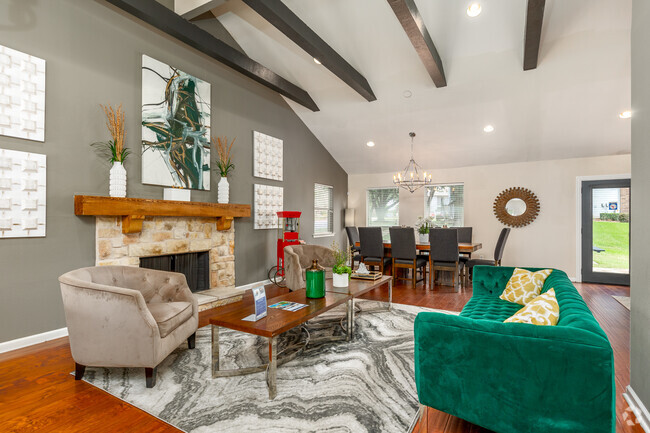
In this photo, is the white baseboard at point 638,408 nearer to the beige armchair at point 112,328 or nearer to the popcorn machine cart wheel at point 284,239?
the beige armchair at point 112,328

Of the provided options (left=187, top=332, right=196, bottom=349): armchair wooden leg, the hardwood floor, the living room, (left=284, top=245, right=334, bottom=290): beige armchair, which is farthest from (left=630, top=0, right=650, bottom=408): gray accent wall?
(left=187, top=332, right=196, bottom=349): armchair wooden leg

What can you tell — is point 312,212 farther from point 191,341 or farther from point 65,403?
point 65,403

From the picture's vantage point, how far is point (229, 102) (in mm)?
5102

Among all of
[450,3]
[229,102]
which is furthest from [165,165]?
[450,3]

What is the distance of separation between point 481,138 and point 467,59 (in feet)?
6.02

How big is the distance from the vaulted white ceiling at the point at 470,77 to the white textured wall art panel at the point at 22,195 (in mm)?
3175

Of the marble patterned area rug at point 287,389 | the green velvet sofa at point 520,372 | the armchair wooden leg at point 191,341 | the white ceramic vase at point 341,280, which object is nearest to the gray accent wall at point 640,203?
the green velvet sofa at point 520,372

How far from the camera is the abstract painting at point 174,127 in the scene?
3955mm

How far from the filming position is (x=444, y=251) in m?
5.43

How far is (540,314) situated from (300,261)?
3414 mm

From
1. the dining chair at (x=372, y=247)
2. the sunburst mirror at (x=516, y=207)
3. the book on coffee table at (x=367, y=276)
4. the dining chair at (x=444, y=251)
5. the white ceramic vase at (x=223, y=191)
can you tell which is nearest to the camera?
the book on coffee table at (x=367, y=276)

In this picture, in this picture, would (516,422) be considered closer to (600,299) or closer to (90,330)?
(90,330)

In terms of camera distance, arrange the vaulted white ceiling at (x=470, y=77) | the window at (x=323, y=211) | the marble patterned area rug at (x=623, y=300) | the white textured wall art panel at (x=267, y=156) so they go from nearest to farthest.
Answer: the vaulted white ceiling at (x=470, y=77)
the marble patterned area rug at (x=623, y=300)
the white textured wall art panel at (x=267, y=156)
the window at (x=323, y=211)

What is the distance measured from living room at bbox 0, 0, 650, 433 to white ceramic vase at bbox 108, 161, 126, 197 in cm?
3
